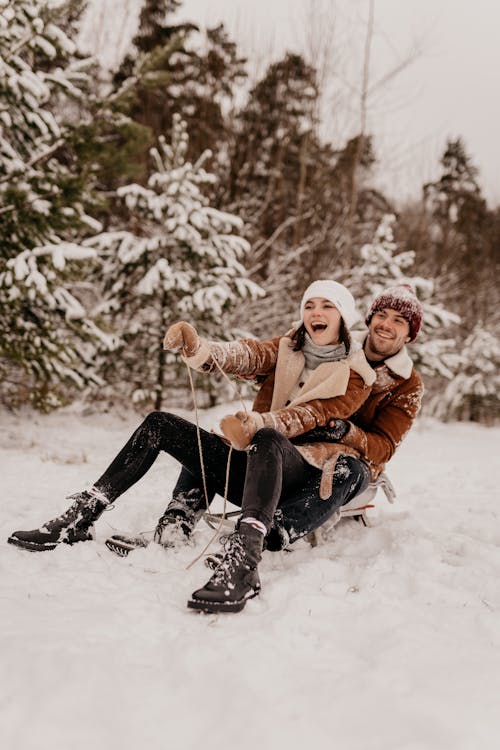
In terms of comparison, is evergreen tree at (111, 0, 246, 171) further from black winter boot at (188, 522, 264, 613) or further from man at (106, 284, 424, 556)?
black winter boot at (188, 522, 264, 613)

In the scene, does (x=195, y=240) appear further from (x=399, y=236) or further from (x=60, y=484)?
(x=399, y=236)

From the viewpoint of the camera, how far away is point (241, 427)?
257 centimetres

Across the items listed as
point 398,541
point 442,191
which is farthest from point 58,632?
point 442,191

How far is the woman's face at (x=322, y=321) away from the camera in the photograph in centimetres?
302

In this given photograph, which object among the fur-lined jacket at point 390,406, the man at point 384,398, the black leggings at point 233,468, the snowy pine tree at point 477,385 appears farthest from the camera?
the snowy pine tree at point 477,385

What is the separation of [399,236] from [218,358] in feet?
51.7

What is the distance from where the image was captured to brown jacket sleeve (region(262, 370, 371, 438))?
107 inches

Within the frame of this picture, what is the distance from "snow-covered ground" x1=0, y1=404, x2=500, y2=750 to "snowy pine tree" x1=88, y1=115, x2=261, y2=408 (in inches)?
Result: 164

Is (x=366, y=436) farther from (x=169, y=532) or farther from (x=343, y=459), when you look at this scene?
(x=169, y=532)

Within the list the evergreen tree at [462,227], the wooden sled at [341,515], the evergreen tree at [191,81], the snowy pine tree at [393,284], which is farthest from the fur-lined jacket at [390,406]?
the evergreen tree at [462,227]

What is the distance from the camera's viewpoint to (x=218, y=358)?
2.99 metres

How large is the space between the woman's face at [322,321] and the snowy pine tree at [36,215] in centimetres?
281

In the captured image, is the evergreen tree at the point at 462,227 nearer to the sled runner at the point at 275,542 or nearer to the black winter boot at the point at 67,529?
the sled runner at the point at 275,542

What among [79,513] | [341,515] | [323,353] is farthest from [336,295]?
[79,513]
